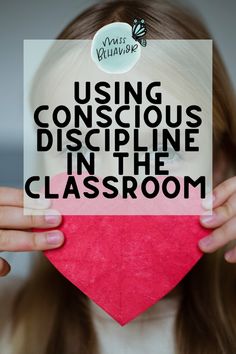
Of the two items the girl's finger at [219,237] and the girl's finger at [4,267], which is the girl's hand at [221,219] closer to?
the girl's finger at [219,237]

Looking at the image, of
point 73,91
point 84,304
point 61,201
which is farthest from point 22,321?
point 73,91

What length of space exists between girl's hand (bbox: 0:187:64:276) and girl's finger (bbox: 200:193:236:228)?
185 mm

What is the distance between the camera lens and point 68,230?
0.67 meters

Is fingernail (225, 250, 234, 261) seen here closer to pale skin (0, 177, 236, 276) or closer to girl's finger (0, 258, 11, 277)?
pale skin (0, 177, 236, 276)

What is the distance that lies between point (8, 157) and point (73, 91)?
0.13m

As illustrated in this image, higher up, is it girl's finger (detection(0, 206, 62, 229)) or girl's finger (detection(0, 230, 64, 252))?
girl's finger (detection(0, 206, 62, 229))

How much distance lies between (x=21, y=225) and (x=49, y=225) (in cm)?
4

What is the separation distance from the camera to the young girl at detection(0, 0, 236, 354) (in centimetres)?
73

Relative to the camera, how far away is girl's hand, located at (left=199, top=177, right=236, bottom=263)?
2.16 ft

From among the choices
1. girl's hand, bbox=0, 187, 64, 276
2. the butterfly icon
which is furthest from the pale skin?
the butterfly icon

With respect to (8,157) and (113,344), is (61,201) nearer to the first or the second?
(8,157)

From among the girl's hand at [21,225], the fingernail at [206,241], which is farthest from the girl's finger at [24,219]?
the fingernail at [206,241]

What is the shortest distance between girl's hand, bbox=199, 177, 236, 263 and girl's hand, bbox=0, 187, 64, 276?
19cm

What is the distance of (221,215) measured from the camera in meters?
0.67
